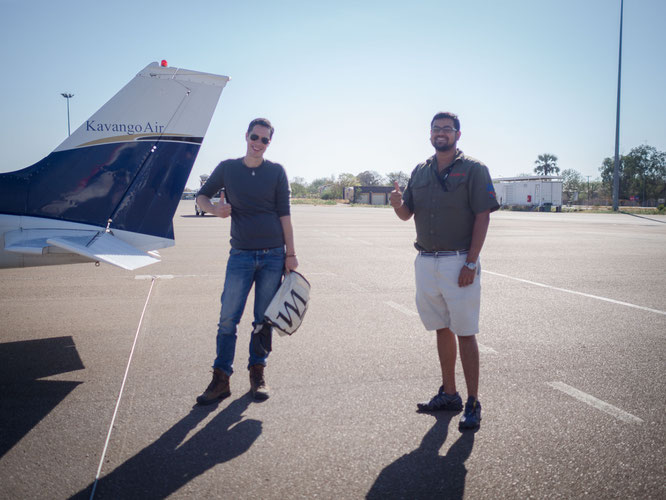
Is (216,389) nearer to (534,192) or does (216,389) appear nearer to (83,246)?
(83,246)

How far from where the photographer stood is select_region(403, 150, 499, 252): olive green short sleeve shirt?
3264mm

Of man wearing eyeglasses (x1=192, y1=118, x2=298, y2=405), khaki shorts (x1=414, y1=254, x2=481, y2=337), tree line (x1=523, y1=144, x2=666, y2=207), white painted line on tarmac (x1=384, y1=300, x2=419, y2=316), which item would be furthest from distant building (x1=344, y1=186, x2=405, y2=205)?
khaki shorts (x1=414, y1=254, x2=481, y2=337)

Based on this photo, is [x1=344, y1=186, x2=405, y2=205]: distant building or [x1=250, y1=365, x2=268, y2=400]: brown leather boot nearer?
[x1=250, y1=365, x2=268, y2=400]: brown leather boot

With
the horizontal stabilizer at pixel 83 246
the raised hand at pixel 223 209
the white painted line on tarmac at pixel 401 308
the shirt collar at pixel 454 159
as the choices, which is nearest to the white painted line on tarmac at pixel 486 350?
the white painted line on tarmac at pixel 401 308

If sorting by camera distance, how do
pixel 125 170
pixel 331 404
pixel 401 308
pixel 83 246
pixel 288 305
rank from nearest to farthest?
pixel 331 404 → pixel 288 305 → pixel 83 246 → pixel 125 170 → pixel 401 308

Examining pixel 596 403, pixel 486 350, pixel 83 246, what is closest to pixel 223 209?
pixel 83 246

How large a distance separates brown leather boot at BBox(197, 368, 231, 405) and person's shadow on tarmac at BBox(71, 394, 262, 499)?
8cm

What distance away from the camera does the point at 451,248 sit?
3.34 meters

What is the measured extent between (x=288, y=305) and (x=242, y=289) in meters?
0.37

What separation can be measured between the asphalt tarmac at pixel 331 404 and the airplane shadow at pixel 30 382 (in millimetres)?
18

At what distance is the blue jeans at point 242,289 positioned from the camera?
359 cm

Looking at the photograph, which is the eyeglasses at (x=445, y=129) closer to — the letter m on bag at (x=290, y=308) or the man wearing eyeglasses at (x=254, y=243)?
the man wearing eyeglasses at (x=254, y=243)

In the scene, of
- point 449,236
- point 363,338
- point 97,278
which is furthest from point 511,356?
point 97,278

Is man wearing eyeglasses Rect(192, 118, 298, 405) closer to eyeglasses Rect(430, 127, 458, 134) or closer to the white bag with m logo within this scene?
the white bag with m logo
